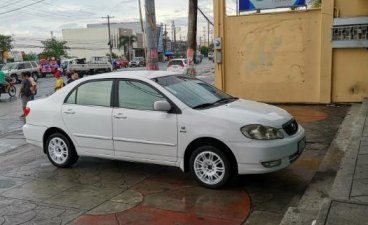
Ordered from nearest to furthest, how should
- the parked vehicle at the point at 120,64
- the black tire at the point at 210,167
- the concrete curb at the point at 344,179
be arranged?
the concrete curb at the point at 344,179 < the black tire at the point at 210,167 < the parked vehicle at the point at 120,64

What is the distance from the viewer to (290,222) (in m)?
4.58

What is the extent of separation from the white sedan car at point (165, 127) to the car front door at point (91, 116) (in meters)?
0.02

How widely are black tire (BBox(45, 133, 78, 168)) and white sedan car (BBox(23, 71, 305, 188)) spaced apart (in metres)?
0.02

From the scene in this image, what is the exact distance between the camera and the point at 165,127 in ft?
20.9

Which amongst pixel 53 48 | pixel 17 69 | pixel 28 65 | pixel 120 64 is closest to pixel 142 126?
pixel 17 69

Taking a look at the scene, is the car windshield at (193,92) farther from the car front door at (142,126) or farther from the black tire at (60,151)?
the black tire at (60,151)

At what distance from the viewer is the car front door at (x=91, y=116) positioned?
22.9ft

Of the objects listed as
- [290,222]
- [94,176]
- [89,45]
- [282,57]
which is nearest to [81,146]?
[94,176]

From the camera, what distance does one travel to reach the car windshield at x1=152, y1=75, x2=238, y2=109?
6536 mm

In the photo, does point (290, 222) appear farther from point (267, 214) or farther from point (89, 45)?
point (89, 45)

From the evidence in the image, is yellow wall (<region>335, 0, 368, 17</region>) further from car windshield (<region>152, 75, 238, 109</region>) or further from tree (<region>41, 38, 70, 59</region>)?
tree (<region>41, 38, 70, 59</region>)

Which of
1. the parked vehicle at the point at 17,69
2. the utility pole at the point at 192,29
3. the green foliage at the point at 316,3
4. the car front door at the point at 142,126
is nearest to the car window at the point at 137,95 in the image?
the car front door at the point at 142,126

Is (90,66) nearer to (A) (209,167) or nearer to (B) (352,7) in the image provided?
(B) (352,7)

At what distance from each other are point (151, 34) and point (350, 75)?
5538mm
